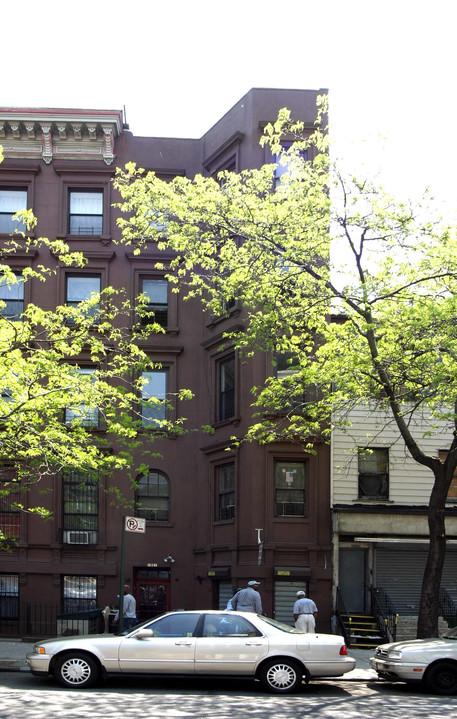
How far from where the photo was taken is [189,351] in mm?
27672

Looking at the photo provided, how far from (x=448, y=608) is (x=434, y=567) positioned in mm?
7811

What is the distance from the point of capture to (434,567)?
17.3 metres

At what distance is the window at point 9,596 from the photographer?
25.7m

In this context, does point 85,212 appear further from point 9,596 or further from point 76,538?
point 9,596

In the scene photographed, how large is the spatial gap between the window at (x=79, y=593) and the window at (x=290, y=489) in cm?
616

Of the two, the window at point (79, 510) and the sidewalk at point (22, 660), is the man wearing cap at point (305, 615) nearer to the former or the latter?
the sidewalk at point (22, 660)

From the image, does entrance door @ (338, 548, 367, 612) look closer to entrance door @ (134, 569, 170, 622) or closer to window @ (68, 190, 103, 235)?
entrance door @ (134, 569, 170, 622)

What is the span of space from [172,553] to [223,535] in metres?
2.06

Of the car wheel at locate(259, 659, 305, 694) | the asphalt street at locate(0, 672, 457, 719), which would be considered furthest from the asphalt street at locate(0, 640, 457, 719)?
the car wheel at locate(259, 659, 305, 694)

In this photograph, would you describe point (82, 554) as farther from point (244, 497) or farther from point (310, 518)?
point (310, 518)

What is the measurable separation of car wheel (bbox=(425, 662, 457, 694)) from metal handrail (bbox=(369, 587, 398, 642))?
927cm

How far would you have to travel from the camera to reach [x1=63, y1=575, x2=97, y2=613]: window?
25891mm

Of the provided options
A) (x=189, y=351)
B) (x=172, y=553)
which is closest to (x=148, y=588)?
(x=172, y=553)

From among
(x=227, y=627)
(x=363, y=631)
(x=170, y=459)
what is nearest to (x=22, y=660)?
(x=227, y=627)
